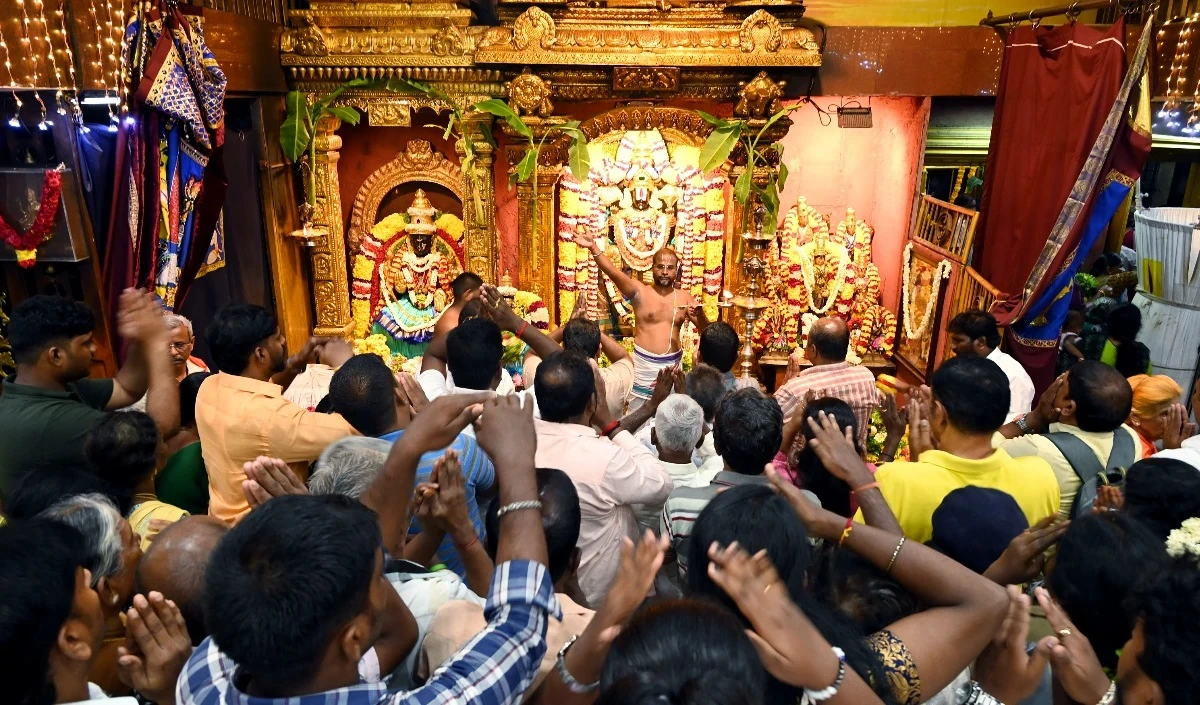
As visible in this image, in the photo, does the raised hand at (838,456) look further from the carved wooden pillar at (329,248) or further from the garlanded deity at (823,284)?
the carved wooden pillar at (329,248)

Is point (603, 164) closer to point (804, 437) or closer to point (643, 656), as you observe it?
point (804, 437)

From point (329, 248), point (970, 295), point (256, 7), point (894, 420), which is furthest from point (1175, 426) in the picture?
point (256, 7)

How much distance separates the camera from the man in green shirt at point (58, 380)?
2736 millimetres

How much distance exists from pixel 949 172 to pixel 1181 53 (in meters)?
3.14

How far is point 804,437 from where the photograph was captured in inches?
115

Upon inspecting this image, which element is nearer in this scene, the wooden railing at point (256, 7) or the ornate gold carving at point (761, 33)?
the wooden railing at point (256, 7)

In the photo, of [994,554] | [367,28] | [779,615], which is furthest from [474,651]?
[367,28]

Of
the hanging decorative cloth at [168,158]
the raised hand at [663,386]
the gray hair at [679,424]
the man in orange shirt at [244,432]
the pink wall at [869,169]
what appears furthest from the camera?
the pink wall at [869,169]

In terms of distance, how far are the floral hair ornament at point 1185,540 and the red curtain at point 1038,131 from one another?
12.3 feet

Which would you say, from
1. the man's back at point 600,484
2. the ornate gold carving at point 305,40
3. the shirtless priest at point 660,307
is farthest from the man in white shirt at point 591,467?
the ornate gold carving at point 305,40

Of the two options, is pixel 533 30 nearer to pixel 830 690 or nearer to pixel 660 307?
pixel 660 307

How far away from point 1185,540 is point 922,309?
525 centimetres

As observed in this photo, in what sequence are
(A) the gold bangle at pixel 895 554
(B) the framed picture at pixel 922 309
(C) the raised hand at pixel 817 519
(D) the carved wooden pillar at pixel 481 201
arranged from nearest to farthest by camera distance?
(A) the gold bangle at pixel 895 554
(C) the raised hand at pixel 817 519
(B) the framed picture at pixel 922 309
(D) the carved wooden pillar at pixel 481 201

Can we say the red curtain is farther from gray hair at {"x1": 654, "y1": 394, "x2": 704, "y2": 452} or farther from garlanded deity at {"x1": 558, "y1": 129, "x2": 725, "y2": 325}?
gray hair at {"x1": 654, "y1": 394, "x2": 704, "y2": 452}
